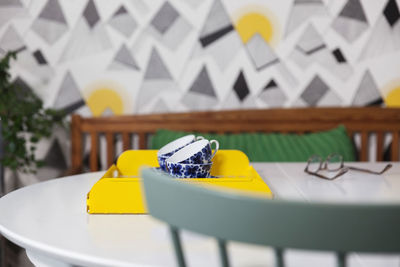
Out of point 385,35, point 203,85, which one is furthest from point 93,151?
point 385,35

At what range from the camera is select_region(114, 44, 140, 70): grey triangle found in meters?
2.16

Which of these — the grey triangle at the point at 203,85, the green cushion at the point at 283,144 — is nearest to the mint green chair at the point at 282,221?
the green cushion at the point at 283,144

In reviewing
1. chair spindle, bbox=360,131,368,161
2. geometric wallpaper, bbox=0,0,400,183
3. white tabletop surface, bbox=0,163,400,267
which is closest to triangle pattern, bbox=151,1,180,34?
geometric wallpaper, bbox=0,0,400,183

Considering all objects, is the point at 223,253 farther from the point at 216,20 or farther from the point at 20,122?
the point at 216,20

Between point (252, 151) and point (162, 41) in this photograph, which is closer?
point (252, 151)

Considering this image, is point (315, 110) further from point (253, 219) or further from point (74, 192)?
point (253, 219)

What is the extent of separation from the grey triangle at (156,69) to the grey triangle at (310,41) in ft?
2.19

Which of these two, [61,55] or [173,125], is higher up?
[61,55]

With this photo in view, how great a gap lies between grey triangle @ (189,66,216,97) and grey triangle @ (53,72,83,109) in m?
0.57

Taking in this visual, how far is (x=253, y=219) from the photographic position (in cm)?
43

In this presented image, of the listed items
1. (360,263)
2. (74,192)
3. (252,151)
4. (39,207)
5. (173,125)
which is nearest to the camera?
(360,263)

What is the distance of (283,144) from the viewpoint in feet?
6.20

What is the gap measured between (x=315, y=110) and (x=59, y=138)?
4.25 feet

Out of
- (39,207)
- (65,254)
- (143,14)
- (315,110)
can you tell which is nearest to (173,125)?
(143,14)
